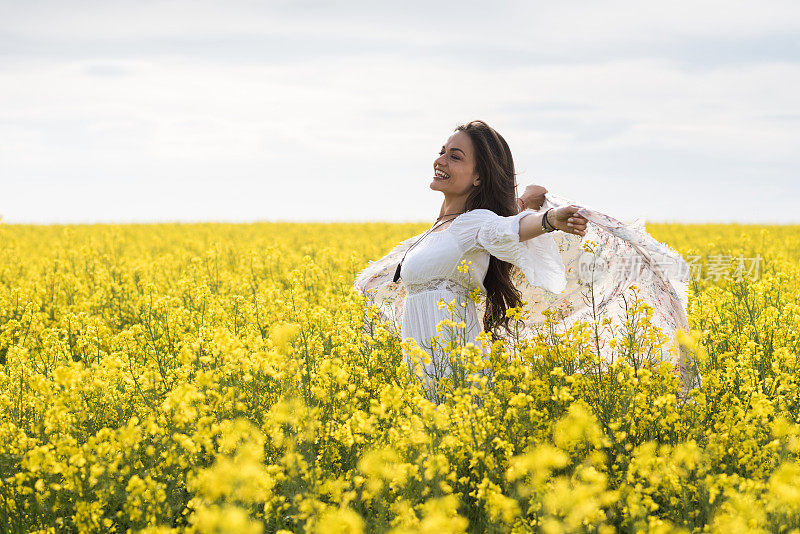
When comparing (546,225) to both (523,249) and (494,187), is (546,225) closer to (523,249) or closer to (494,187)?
(523,249)

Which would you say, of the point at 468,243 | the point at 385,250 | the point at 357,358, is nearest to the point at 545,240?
the point at 468,243

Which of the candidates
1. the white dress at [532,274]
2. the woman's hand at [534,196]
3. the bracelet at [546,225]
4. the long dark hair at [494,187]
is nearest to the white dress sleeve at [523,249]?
the white dress at [532,274]

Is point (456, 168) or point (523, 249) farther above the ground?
point (456, 168)

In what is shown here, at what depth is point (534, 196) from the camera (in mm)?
4609

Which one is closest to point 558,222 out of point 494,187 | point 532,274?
point 532,274

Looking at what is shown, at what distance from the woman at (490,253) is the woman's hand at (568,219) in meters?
0.06

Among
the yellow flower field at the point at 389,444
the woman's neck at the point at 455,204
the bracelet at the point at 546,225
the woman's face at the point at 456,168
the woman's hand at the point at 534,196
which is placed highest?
the woman's face at the point at 456,168

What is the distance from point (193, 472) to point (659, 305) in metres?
3.08

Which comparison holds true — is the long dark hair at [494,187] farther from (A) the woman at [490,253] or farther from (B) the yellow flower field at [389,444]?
(B) the yellow flower field at [389,444]

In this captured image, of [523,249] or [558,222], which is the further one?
[523,249]

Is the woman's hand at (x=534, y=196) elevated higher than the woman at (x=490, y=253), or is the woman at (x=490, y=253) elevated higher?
the woman's hand at (x=534, y=196)

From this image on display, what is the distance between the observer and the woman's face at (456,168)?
4156mm

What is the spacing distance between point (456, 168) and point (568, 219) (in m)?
1.01

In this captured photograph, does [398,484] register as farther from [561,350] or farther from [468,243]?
[468,243]
